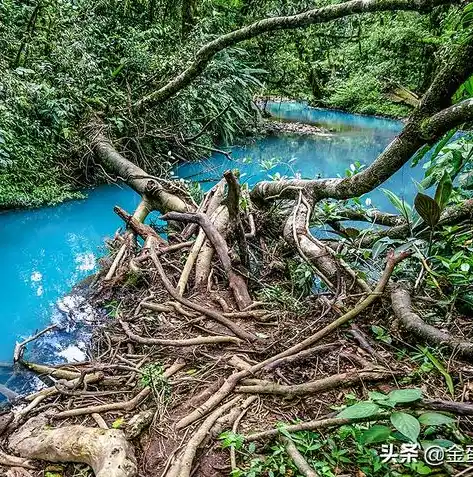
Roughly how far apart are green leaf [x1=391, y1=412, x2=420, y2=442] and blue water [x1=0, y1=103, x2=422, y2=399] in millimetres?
2656

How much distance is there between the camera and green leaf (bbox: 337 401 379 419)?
161 cm

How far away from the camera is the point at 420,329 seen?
2.48 m

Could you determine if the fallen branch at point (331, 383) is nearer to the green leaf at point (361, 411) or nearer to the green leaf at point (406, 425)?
the green leaf at point (361, 411)

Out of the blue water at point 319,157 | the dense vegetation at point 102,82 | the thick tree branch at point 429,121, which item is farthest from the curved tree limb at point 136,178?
the thick tree branch at point 429,121

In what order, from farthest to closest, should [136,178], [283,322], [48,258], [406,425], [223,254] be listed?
1. [136,178]
2. [48,258]
3. [223,254]
4. [283,322]
5. [406,425]

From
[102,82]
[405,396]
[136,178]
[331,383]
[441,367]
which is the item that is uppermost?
[102,82]

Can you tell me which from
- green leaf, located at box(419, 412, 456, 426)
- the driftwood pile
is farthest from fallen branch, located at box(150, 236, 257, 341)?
green leaf, located at box(419, 412, 456, 426)

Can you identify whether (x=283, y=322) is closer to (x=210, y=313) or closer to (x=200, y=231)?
(x=210, y=313)

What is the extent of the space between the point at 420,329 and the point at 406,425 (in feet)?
3.45

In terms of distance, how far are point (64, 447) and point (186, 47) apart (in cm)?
813

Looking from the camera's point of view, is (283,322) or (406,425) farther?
(283,322)

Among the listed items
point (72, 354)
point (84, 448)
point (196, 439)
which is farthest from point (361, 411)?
point (72, 354)

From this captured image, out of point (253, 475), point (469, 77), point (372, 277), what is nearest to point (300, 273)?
point (372, 277)

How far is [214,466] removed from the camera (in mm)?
1962
